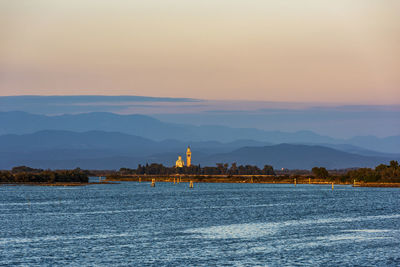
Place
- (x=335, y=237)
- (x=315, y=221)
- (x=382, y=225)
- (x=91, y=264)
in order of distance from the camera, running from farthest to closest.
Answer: (x=315, y=221) < (x=382, y=225) < (x=335, y=237) < (x=91, y=264)

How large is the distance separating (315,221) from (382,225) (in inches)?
375

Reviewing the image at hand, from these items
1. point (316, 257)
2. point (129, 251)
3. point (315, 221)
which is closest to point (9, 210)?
point (315, 221)

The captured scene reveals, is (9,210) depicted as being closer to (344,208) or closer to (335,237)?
(344,208)

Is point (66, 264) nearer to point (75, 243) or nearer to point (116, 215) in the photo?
point (75, 243)

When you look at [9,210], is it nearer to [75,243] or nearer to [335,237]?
[75,243]

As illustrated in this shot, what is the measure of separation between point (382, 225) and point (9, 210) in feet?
199

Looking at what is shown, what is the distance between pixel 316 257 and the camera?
53625 mm

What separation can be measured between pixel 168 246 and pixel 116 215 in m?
39.4

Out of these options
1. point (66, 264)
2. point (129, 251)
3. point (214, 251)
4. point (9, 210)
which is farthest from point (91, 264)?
point (9, 210)

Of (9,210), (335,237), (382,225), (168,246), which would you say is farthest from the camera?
(9,210)

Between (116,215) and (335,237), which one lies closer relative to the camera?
(335,237)

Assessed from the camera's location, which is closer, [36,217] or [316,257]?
[316,257]

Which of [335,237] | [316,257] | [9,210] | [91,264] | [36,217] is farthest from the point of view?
[9,210]

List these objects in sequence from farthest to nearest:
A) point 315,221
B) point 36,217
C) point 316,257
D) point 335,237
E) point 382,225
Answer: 1. point 36,217
2. point 315,221
3. point 382,225
4. point 335,237
5. point 316,257
